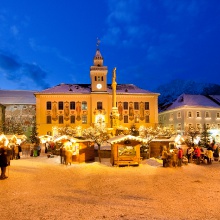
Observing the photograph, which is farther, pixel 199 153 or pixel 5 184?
pixel 199 153

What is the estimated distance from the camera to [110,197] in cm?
1038

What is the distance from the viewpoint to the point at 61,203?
9.52 m

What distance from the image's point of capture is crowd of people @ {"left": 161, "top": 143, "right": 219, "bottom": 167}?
65.3 ft

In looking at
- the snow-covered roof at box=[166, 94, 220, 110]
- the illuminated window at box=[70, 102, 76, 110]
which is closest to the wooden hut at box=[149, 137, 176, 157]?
the snow-covered roof at box=[166, 94, 220, 110]

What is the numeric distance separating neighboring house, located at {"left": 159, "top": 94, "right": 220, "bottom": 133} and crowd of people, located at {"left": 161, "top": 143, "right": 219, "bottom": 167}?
32.7 m

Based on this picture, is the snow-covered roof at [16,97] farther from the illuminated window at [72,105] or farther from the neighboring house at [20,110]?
the illuminated window at [72,105]

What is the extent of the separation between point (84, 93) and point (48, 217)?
169 ft

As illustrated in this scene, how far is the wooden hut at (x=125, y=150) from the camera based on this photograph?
20.6 meters

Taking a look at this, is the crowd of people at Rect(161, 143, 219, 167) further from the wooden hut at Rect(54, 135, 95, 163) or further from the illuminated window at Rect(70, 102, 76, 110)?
the illuminated window at Rect(70, 102, 76, 110)

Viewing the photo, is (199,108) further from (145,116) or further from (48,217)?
(48,217)

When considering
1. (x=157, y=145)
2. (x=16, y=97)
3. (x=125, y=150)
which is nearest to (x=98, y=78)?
(x=16, y=97)

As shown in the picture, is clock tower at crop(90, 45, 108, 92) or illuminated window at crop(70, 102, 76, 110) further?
clock tower at crop(90, 45, 108, 92)

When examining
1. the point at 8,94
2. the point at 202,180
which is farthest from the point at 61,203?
the point at 8,94

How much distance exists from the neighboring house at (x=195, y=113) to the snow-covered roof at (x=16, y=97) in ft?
103
